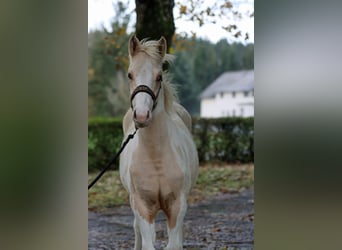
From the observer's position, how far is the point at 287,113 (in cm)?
170

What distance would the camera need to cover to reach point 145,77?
225 cm

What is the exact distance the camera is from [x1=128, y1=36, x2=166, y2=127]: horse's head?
220cm

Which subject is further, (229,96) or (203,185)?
(229,96)

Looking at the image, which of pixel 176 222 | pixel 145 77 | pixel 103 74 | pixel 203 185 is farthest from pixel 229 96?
pixel 145 77

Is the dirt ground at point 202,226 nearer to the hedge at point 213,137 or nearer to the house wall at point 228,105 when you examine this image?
the hedge at point 213,137

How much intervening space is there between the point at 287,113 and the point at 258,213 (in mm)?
352

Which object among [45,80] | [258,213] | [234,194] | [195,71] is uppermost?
[195,71]

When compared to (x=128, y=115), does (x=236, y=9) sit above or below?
above

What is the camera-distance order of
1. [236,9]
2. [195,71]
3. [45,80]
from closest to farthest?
1. [45,80]
2. [236,9]
3. [195,71]

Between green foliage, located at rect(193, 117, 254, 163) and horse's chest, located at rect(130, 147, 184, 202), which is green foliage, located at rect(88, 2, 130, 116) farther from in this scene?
horse's chest, located at rect(130, 147, 184, 202)

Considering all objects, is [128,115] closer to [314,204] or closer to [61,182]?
[61,182]

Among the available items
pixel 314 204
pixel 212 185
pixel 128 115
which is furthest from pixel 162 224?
pixel 212 185

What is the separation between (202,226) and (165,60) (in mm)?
2275

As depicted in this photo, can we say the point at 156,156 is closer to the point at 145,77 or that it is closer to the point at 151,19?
the point at 145,77
